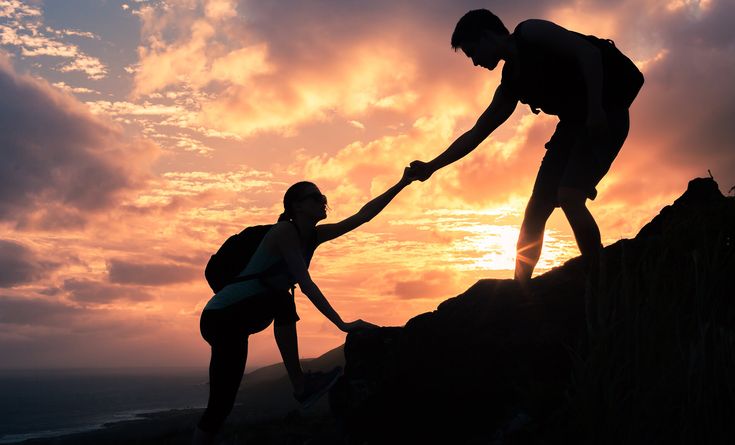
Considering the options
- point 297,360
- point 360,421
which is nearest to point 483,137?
point 297,360

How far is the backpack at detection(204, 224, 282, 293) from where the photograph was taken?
5148 millimetres

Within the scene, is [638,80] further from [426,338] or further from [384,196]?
[426,338]

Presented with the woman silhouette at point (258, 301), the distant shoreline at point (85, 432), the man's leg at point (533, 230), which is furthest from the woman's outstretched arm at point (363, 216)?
the distant shoreline at point (85, 432)

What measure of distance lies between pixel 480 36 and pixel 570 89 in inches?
35.3

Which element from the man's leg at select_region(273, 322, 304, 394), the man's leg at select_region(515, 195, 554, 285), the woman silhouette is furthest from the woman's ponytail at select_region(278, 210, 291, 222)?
the man's leg at select_region(515, 195, 554, 285)

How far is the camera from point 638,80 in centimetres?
543

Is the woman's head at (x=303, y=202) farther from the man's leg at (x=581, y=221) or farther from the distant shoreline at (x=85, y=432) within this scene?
the distant shoreline at (x=85, y=432)

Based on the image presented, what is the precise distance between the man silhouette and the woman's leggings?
2760mm

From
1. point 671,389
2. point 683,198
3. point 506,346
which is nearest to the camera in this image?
point 671,389

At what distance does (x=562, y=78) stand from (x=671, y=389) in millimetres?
2973

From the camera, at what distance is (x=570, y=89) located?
17.5 ft

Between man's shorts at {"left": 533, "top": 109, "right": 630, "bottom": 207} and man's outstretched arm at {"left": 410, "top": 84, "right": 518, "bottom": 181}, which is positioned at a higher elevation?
man's outstretched arm at {"left": 410, "top": 84, "right": 518, "bottom": 181}

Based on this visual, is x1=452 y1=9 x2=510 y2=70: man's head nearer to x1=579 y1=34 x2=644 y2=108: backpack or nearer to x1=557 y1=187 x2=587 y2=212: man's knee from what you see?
x1=579 y1=34 x2=644 y2=108: backpack

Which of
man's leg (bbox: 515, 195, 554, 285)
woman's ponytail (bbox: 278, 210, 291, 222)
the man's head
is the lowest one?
man's leg (bbox: 515, 195, 554, 285)
